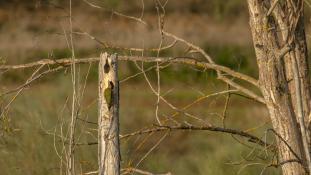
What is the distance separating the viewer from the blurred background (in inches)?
214

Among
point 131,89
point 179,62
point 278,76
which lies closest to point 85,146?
point 179,62

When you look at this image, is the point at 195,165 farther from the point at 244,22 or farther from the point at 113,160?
the point at 244,22

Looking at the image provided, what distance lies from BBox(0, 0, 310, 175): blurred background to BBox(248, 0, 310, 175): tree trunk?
0.23 metres

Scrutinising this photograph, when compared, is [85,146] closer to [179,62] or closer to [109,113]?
[179,62]

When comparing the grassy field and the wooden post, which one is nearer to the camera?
the wooden post

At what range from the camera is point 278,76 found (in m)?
4.56

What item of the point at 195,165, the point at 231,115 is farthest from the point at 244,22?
the point at 195,165

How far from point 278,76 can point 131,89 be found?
11.1 m

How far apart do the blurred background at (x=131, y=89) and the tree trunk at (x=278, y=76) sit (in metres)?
0.23

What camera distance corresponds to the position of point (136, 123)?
1415 cm

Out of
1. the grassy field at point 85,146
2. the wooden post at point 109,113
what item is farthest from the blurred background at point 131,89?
the wooden post at point 109,113

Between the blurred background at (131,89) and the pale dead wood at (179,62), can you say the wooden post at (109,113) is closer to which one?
the blurred background at (131,89)

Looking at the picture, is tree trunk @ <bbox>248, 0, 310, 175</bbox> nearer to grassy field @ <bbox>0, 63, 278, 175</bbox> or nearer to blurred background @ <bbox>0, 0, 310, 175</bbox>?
blurred background @ <bbox>0, 0, 310, 175</bbox>

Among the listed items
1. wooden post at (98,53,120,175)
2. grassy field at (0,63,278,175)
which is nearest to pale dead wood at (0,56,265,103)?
grassy field at (0,63,278,175)
